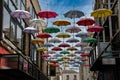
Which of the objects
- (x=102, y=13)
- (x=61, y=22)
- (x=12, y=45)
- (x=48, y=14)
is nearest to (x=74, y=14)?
(x=61, y=22)

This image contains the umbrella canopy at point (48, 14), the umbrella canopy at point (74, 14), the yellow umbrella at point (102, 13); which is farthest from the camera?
the umbrella canopy at point (74, 14)

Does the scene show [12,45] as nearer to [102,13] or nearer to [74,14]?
[74,14]

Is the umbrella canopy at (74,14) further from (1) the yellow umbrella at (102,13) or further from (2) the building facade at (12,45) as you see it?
(2) the building facade at (12,45)

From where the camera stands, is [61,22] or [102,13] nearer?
[102,13]

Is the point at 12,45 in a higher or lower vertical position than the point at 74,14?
lower

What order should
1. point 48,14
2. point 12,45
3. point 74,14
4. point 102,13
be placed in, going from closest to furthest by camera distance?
point 102,13 < point 48,14 < point 12,45 < point 74,14

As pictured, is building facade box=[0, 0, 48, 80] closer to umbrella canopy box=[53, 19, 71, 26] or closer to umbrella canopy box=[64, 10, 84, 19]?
umbrella canopy box=[53, 19, 71, 26]

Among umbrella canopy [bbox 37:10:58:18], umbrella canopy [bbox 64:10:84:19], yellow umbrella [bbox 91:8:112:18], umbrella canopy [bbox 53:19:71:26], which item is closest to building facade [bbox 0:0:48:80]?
umbrella canopy [bbox 37:10:58:18]

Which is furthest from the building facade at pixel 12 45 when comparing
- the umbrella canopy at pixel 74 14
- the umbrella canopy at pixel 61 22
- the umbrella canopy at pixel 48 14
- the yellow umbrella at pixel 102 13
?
the yellow umbrella at pixel 102 13

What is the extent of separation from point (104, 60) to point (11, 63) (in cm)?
748

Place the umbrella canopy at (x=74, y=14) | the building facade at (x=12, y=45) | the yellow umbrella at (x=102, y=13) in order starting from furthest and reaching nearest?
the umbrella canopy at (x=74, y=14)
the yellow umbrella at (x=102, y=13)
the building facade at (x=12, y=45)

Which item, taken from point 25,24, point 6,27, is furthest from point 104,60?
point 25,24

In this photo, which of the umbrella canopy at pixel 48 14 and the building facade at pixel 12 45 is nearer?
the building facade at pixel 12 45

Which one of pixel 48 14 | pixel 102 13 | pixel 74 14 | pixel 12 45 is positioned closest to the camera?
pixel 102 13
